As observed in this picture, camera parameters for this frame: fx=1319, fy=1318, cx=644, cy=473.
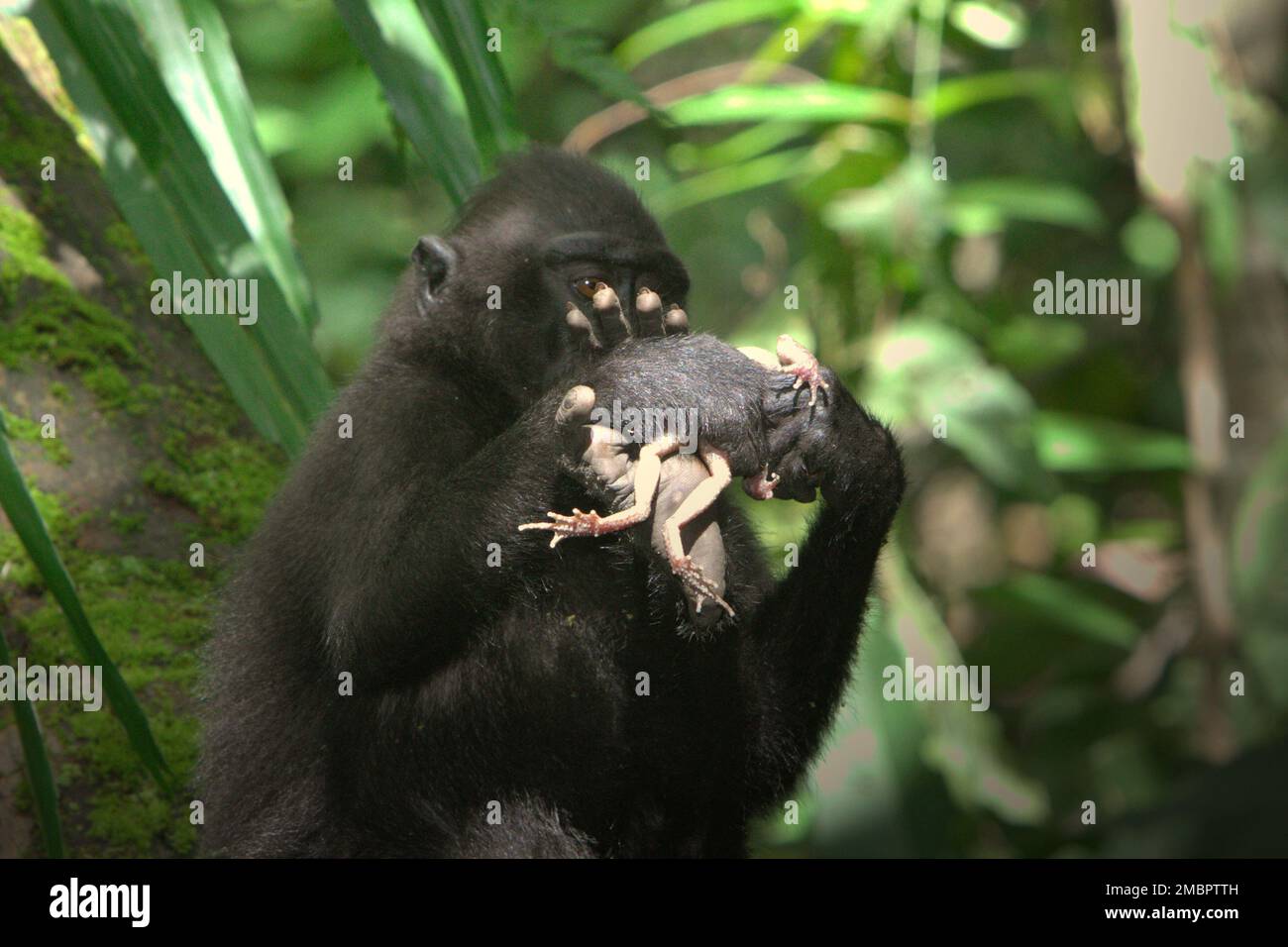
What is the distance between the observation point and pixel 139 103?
346cm

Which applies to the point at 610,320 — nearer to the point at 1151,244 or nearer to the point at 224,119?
the point at 224,119

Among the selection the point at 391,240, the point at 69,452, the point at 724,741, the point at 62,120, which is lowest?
the point at 724,741

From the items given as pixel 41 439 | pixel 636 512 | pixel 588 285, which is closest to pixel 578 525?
pixel 636 512

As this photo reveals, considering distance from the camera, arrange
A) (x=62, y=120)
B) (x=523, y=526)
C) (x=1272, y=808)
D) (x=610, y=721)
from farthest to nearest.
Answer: (x=62, y=120) → (x=1272, y=808) → (x=610, y=721) → (x=523, y=526)

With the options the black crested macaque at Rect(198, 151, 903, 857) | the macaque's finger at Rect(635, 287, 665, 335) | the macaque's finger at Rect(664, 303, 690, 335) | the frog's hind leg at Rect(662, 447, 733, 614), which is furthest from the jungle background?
the frog's hind leg at Rect(662, 447, 733, 614)

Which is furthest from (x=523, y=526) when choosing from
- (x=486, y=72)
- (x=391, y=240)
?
(x=391, y=240)

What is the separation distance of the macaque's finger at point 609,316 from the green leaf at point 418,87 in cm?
47

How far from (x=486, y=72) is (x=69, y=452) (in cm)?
174

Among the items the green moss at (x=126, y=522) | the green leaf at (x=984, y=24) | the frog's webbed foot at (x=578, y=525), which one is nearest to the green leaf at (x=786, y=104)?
the green leaf at (x=984, y=24)

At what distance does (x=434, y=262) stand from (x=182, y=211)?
0.80m

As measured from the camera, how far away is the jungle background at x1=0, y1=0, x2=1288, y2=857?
355 cm

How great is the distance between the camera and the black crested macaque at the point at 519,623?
10.4ft

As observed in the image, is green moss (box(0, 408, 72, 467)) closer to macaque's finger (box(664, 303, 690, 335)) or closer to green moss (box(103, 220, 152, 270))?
green moss (box(103, 220, 152, 270))
